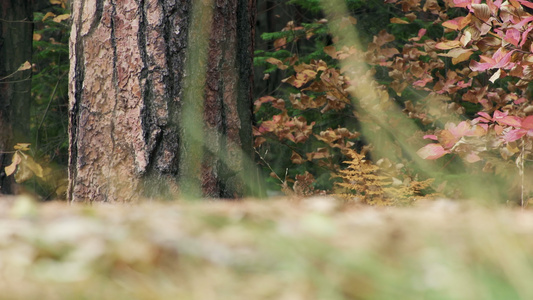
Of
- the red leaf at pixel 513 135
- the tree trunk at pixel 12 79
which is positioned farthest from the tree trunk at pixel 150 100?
the tree trunk at pixel 12 79

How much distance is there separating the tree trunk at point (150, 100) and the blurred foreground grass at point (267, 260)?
1394 millimetres

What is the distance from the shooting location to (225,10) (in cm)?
276

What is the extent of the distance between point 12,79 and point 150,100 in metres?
4.49

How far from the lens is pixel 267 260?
95 centimetres

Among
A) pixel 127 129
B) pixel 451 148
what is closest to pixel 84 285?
pixel 127 129

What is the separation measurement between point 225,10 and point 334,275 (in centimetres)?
213

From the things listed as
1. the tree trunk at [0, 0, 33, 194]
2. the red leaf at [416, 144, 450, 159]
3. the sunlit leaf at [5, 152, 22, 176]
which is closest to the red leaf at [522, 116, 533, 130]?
the red leaf at [416, 144, 450, 159]

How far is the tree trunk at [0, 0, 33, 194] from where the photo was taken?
6133mm

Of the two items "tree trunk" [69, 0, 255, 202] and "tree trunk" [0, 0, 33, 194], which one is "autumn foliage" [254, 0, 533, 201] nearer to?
"tree trunk" [69, 0, 255, 202]

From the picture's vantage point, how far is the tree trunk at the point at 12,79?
6133mm

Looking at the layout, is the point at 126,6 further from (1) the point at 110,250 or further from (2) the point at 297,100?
(2) the point at 297,100

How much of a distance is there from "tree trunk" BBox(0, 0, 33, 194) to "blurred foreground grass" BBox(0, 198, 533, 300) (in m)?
5.54

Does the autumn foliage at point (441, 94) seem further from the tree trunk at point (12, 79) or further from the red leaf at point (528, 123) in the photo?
the tree trunk at point (12, 79)

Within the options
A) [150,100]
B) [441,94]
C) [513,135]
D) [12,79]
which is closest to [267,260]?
[150,100]
